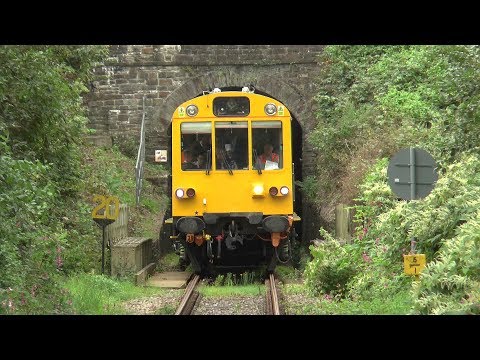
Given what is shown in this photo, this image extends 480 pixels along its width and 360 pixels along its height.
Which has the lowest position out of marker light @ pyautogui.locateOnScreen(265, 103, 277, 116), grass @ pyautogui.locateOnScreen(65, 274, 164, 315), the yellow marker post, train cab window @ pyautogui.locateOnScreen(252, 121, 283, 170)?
grass @ pyautogui.locateOnScreen(65, 274, 164, 315)

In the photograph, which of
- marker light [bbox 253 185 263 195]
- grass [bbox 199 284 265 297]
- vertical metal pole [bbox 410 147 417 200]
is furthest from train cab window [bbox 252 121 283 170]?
vertical metal pole [bbox 410 147 417 200]

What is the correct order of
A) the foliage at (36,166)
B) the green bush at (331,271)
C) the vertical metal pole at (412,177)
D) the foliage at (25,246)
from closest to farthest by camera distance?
the foliage at (25,246)
the foliage at (36,166)
the vertical metal pole at (412,177)
the green bush at (331,271)

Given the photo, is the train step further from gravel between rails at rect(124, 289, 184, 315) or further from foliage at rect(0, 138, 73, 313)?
foliage at rect(0, 138, 73, 313)

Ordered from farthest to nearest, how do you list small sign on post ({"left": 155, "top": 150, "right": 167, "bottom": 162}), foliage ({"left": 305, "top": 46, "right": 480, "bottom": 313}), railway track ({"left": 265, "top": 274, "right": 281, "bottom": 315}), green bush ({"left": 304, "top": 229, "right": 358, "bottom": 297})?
1. small sign on post ({"left": 155, "top": 150, "right": 167, "bottom": 162})
2. green bush ({"left": 304, "top": 229, "right": 358, "bottom": 297})
3. railway track ({"left": 265, "top": 274, "right": 281, "bottom": 315})
4. foliage ({"left": 305, "top": 46, "right": 480, "bottom": 313})

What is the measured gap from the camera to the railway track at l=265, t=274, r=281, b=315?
Answer: 11.4 m

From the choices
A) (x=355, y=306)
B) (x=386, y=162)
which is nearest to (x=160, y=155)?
(x=386, y=162)

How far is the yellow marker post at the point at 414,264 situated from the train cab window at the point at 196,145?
691 centimetres

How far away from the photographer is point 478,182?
1022 cm

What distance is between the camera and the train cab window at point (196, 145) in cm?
1535

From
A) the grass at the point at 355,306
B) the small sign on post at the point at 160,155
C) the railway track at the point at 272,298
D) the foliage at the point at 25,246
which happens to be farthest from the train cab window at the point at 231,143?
the small sign on post at the point at 160,155

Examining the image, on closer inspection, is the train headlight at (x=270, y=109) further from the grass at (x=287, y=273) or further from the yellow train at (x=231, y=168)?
the grass at (x=287, y=273)

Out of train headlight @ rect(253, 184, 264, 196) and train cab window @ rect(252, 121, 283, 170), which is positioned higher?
train cab window @ rect(252, 121, 283, 170)
